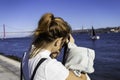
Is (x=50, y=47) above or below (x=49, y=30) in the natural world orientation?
below

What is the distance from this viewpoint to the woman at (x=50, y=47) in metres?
2.08

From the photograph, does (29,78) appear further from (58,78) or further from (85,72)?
(85,72)

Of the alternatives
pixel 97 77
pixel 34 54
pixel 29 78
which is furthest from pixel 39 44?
pixel 97 77

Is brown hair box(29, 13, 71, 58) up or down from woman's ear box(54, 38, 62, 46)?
up

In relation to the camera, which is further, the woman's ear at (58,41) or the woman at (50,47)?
the woman's ear at (58,41)

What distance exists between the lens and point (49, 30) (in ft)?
7.35

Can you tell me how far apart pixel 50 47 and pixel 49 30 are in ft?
0.37

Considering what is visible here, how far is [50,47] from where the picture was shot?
7.39ft

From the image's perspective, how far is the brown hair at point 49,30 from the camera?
2.23 meters

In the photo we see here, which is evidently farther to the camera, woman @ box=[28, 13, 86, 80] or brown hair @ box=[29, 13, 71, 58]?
brown hair @ box=[29, 13, 71, 58]

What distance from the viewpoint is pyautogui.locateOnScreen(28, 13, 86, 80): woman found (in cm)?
208

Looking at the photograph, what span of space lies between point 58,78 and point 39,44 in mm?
324

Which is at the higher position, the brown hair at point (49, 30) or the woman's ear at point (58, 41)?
the brown hair at point (49, 30)

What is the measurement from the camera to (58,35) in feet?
7.31
